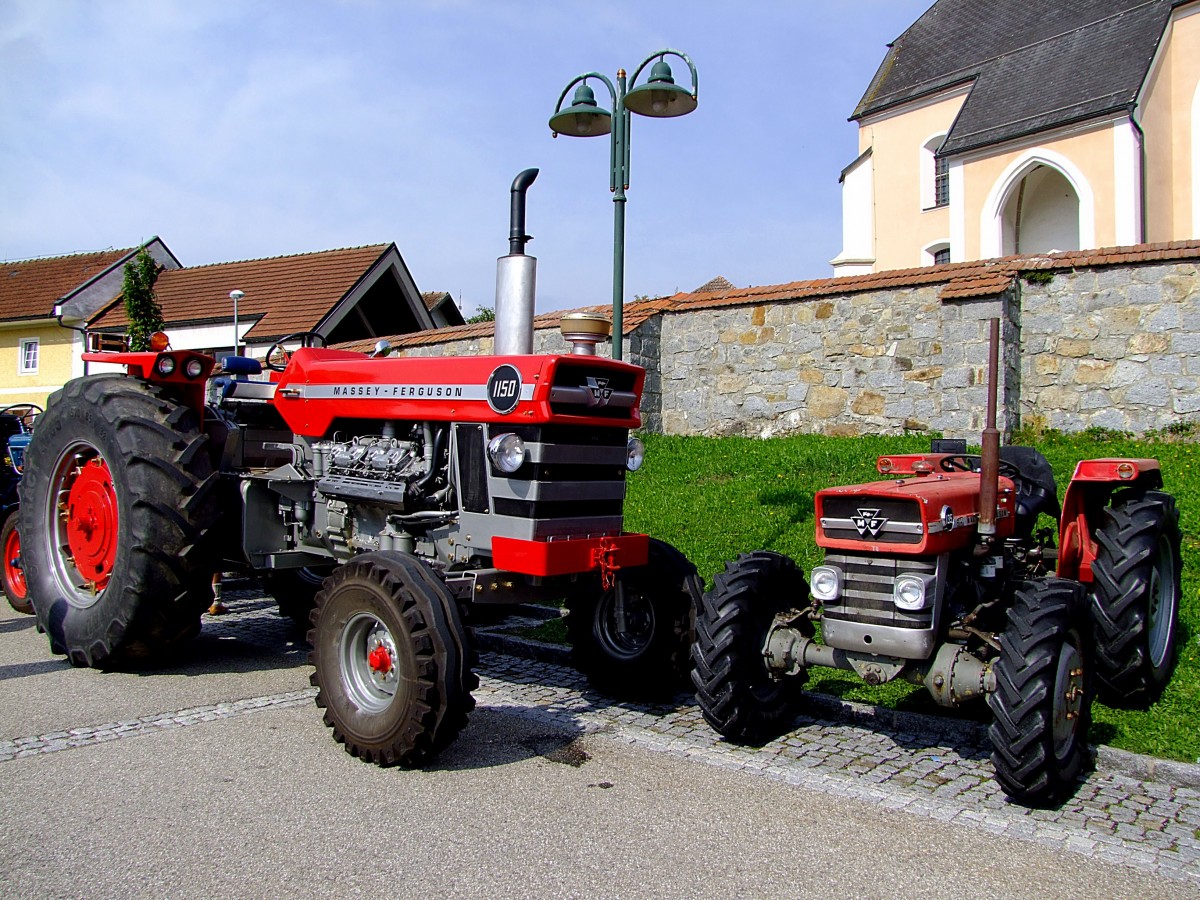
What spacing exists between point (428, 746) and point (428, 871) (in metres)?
0.91

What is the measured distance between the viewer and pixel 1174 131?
21.4m

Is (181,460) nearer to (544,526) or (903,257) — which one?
(544,526)

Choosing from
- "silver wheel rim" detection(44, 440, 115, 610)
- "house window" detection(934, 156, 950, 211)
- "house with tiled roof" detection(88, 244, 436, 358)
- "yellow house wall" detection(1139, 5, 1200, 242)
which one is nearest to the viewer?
"silver wheel rim" detection(44, 440, 115, 610)

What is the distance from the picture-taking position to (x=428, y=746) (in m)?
4.28

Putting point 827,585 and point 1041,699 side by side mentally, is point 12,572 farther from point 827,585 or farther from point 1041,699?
point 1041,699

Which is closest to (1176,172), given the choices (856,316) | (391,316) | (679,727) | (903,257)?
(903,257)

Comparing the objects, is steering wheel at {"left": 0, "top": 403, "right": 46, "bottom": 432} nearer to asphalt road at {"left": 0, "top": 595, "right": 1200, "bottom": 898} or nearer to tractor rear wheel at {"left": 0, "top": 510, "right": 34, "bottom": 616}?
tractor rear wheel at {"left": 0, "top": 510, "right": 34, "bottom": 616}

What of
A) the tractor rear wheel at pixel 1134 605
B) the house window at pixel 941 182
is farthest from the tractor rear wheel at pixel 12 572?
the house window at pixel 941 182

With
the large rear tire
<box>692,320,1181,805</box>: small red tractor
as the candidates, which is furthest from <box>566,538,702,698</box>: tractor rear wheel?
Result: the large rear tire

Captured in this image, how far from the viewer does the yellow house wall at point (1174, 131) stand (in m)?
20.9

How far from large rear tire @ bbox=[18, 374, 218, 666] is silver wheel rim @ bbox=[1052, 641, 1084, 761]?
14.6 feet

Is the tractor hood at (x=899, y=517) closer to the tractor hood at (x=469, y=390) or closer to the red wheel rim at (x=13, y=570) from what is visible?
the tractor hood at (x=469, y=390)

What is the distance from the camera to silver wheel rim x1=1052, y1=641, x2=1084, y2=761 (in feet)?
13.1

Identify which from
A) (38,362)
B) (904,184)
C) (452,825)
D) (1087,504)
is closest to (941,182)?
(904,184)
